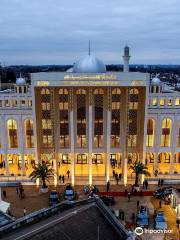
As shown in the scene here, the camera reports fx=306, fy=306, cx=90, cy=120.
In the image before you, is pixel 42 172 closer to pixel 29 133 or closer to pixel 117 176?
pixel 29 133

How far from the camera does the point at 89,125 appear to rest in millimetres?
48469

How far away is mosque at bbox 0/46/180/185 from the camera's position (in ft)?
161

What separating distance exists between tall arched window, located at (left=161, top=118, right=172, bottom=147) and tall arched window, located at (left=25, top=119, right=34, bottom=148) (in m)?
21.9

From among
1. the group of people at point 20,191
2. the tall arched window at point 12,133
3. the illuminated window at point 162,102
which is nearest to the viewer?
the group of people at point 20,191

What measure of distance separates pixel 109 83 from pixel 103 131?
28.8 feet

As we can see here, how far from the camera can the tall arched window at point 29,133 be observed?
50688 millimetres

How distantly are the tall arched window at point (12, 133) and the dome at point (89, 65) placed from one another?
13935 mm

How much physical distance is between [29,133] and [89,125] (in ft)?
34.2

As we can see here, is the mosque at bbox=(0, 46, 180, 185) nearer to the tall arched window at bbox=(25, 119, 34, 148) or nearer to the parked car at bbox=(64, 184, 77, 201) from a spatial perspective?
the tall arched window at bbox=(25, 119, 34, 148)

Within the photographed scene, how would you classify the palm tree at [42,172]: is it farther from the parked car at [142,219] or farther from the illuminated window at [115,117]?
the parked car at [142,219]

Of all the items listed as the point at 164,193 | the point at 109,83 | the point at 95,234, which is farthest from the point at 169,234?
the point at 109,83

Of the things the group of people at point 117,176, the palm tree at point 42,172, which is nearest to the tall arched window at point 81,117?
the group of people at point 117,176

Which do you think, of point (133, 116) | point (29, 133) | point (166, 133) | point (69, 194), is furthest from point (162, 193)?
point (29, 133)

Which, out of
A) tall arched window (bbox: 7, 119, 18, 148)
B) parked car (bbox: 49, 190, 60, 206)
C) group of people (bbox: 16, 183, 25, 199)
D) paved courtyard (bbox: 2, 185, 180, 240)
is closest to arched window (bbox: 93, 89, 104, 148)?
paved courtyard (bbox: 2, 185, 180, 240)
